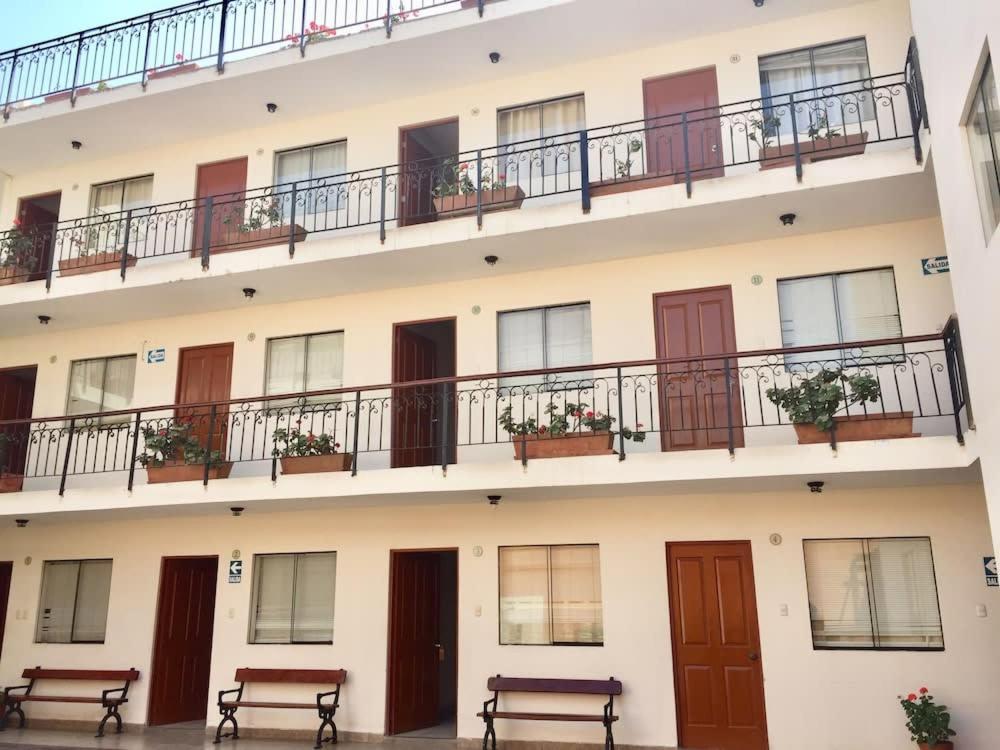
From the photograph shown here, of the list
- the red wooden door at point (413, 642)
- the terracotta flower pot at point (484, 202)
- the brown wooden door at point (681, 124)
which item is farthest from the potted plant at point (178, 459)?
the brown wooden door at point (681, 124)

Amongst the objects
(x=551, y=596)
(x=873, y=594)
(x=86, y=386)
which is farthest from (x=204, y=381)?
(x=873, y=594)

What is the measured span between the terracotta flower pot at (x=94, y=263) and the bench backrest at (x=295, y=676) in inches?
277

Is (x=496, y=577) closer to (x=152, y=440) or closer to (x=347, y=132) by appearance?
(x=152, y=440)

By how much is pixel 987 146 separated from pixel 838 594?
5.86m

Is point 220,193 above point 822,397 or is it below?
above

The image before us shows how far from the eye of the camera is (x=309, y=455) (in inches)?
468

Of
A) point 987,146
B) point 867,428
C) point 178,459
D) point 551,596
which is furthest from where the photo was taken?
point 178,459

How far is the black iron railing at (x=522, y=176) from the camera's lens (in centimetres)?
1142

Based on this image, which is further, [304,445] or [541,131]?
[541,131]

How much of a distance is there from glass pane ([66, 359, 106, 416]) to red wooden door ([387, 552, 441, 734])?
6.63 meters

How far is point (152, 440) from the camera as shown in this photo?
12.8m

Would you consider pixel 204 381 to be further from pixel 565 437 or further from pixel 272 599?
pixel 565 437

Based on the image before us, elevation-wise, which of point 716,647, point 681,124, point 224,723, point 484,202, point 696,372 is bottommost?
point 224,723

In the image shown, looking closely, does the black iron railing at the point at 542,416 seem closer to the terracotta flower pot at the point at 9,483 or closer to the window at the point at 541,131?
the terracotta flower pot at the point at 9,483
